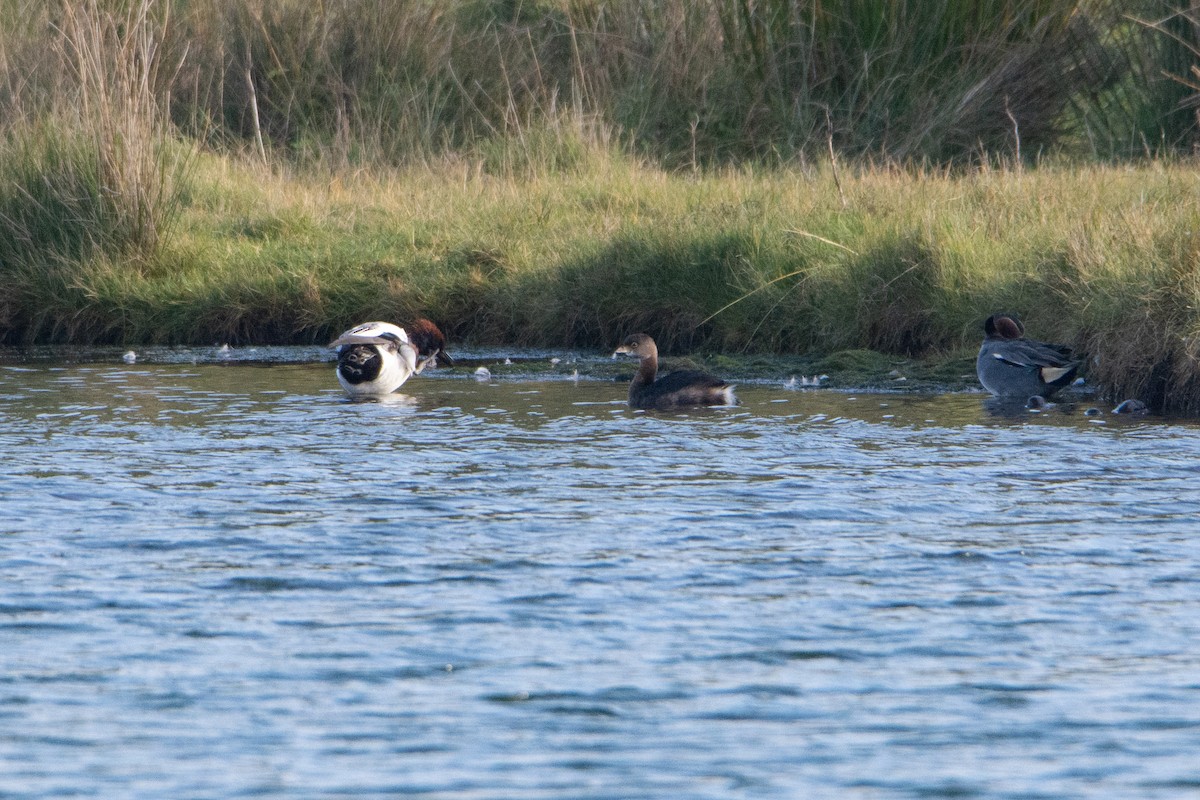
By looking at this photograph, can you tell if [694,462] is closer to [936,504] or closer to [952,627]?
[936,504]

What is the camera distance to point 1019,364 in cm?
991

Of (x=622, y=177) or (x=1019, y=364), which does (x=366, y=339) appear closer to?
(x=1019, y=364)

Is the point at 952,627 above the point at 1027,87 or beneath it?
beneath

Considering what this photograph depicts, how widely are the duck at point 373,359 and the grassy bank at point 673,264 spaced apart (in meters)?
1.86

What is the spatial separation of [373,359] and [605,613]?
557 cm

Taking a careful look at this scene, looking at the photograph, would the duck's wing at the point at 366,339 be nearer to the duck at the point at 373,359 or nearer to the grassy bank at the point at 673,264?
the duck at the point at 373,359

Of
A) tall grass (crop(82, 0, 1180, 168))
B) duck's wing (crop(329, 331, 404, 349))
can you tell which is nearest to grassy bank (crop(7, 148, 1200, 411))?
tall grass (crop(82, 0, 1180, 168))

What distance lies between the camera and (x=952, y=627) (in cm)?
543

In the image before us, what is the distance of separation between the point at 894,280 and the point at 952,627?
249 inches

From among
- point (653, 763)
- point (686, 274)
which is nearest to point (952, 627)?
point (653, 763)

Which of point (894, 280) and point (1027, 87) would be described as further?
point (1027, 87)

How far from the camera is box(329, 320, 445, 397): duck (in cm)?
1093

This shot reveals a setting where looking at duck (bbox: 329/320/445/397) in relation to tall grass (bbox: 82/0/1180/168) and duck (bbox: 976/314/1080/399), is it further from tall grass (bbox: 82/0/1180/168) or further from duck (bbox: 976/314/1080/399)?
tall grass (bbox: 82/0/1180/168)

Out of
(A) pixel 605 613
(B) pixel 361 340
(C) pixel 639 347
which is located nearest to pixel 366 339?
(B) pixel 361 340
